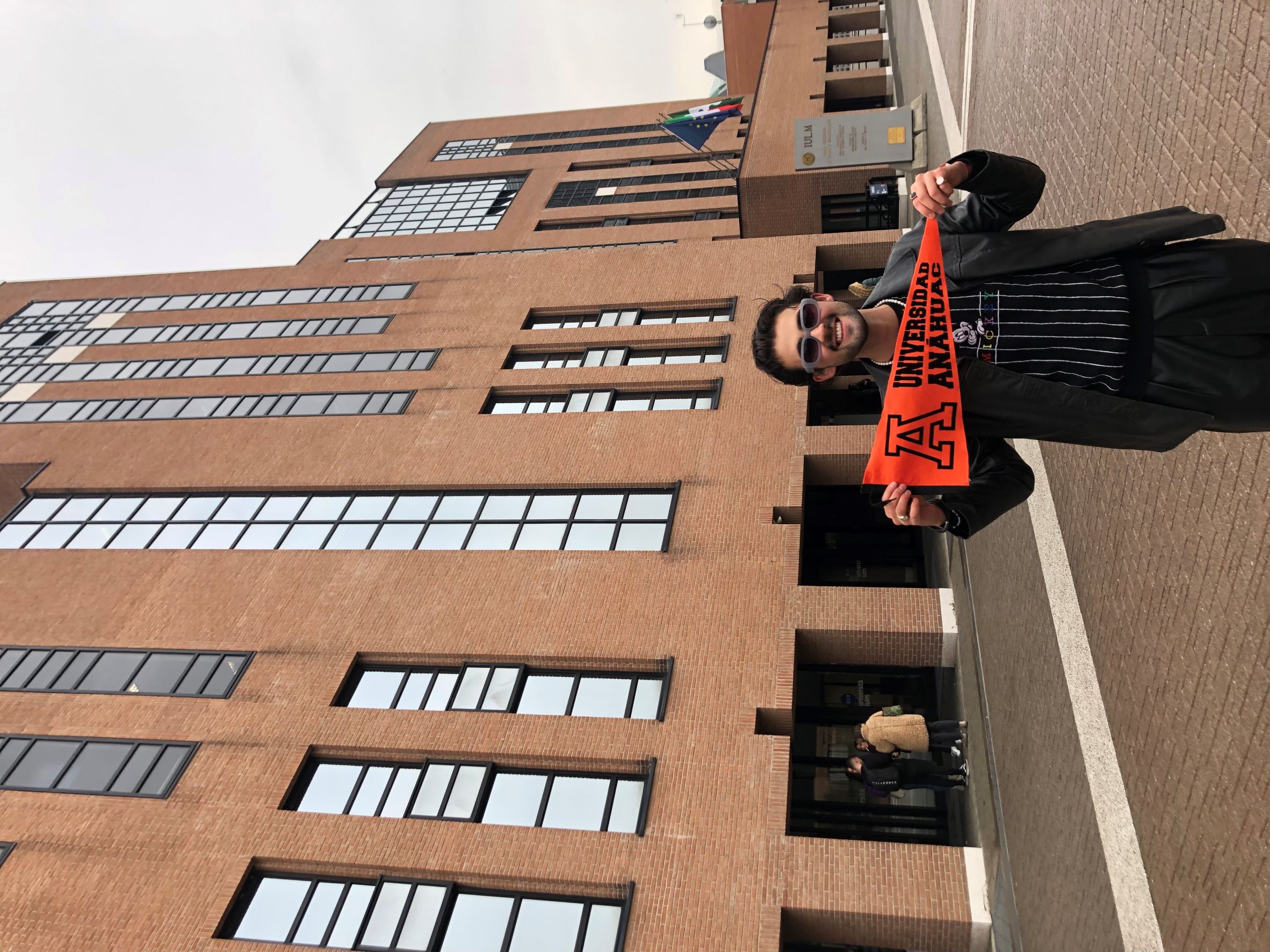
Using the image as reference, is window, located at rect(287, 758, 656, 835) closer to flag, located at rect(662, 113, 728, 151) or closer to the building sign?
the building sign

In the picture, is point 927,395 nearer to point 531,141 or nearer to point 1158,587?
point 1158,587

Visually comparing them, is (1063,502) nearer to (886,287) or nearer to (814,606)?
(814,606)

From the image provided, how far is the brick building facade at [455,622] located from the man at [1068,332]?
24.4ft

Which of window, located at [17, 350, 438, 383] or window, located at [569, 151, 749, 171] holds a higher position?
window, located at [17, 350, 438, 383]

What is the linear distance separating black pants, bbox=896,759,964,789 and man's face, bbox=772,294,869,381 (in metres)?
8.41

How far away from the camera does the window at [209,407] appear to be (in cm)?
1795

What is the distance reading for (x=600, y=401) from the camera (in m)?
16.7

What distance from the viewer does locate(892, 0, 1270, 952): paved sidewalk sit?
4.72 meters

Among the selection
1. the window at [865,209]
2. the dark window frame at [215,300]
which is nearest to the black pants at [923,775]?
the window at [865,209]

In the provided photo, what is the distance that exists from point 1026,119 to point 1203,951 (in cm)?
993

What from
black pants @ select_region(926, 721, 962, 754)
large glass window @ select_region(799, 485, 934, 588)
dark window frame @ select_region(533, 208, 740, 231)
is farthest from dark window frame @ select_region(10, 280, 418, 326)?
black pants @ select_region(926, 721, 962, 754)

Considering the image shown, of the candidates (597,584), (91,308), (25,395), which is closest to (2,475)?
(25,395)

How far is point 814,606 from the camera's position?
1203 centimetres

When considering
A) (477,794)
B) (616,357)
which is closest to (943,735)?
(477,794)
